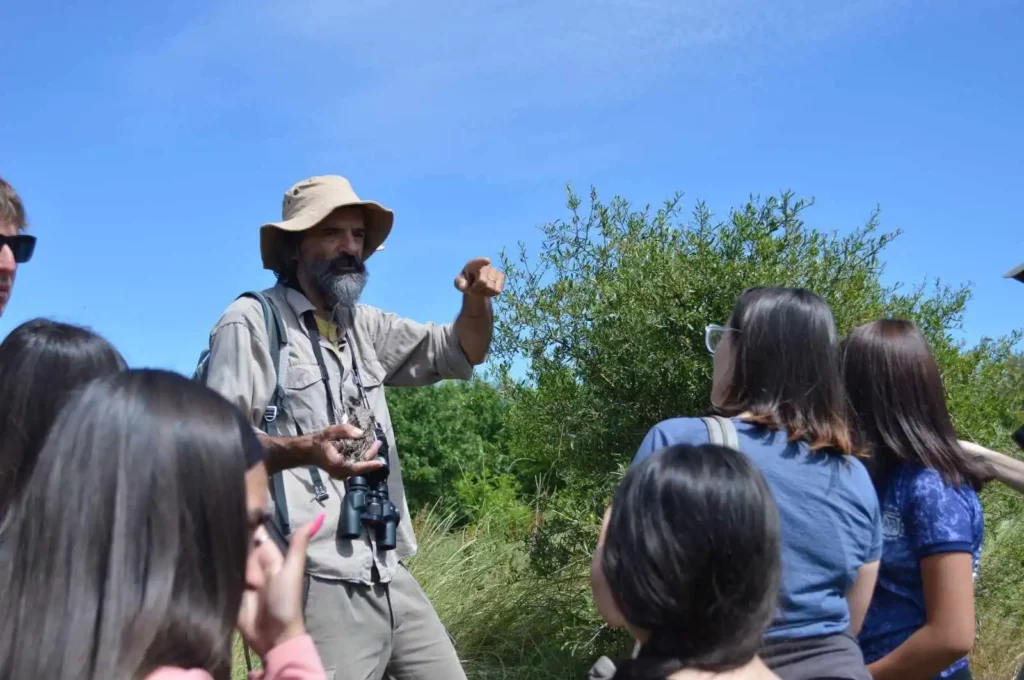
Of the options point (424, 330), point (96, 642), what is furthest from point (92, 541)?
point (424, 330)

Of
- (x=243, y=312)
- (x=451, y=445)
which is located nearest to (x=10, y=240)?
(x=243, y=312)

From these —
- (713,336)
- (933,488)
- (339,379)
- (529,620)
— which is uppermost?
(339,379)

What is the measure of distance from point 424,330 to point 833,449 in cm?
175

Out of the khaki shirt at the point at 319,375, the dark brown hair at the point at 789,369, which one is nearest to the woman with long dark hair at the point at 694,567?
the dark brown hair at the point at 789,369

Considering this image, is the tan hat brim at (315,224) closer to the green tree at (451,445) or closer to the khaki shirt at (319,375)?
the khaki shirt at (319,375)

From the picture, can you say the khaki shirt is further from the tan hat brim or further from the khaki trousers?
the tan hat brim

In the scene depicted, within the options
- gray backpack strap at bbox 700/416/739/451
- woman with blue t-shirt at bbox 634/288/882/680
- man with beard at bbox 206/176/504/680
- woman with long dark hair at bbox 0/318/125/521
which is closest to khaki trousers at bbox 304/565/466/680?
man with beard at bbox 206/176/504/680

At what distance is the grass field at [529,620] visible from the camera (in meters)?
5.26

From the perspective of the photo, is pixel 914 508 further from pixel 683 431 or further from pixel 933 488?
pixel 683 431

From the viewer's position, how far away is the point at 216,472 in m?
1.40

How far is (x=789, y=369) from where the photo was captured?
2246 millimetres

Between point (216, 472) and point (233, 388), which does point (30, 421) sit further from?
point (233, 388)

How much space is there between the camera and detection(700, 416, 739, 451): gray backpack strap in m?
2.10

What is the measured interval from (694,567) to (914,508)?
3.24 feet
